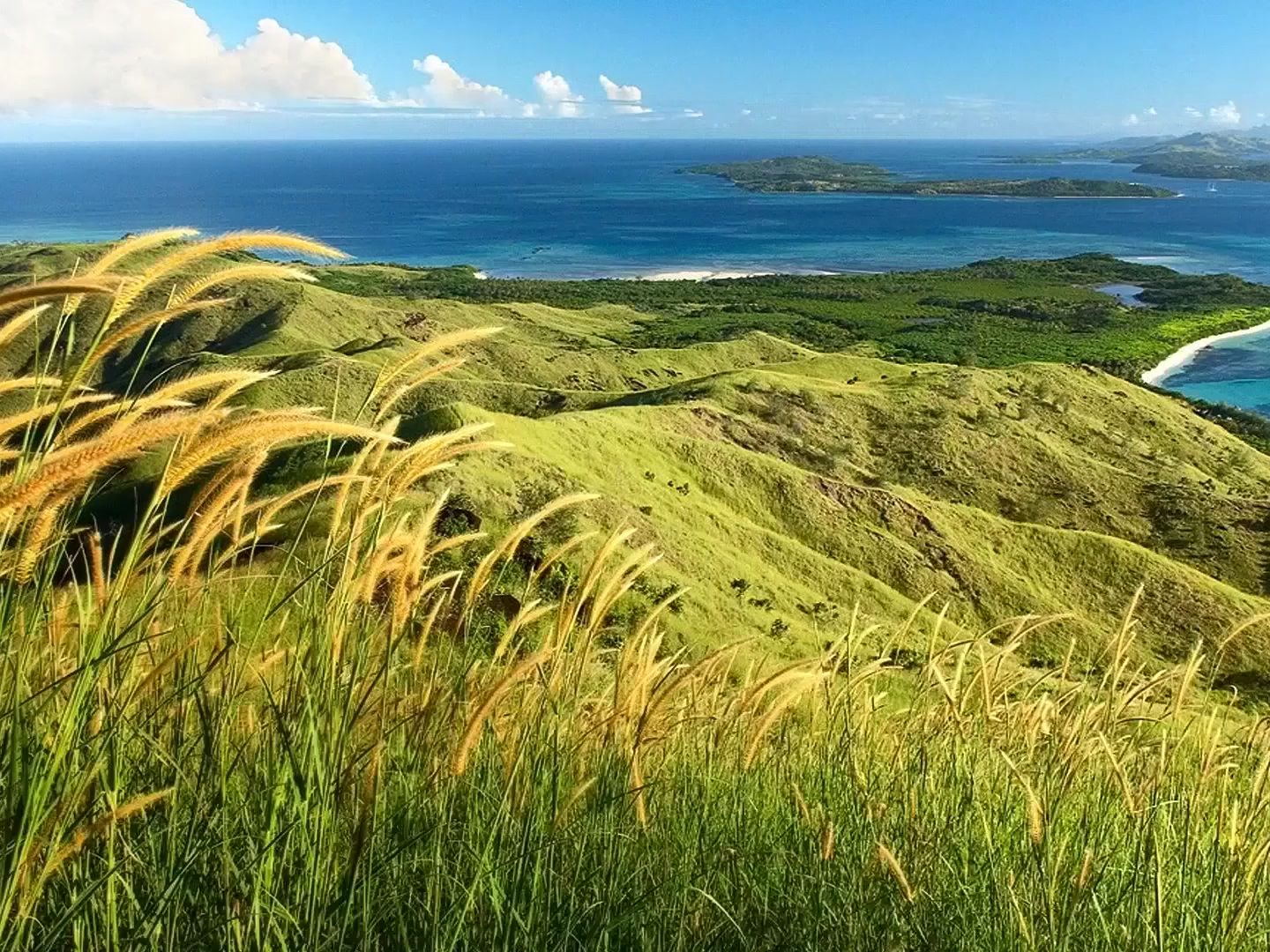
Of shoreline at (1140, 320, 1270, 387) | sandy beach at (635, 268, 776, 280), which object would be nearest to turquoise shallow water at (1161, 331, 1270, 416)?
shoreline at (1140, 320, 1270, 387)

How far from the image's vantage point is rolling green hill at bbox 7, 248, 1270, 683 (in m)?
24.4

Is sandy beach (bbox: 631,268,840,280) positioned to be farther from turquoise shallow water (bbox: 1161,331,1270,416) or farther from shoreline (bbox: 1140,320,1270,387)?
turquoise shallow water (bbox: 1161,331,1270,416)

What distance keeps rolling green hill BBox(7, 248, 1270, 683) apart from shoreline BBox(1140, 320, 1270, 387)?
26.2 m

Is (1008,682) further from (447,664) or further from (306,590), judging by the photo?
(306,590)

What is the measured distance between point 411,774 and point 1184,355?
9391 cm

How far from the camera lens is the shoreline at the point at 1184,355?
76188 millimetres

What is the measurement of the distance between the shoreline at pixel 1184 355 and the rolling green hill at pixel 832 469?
85.8 feet

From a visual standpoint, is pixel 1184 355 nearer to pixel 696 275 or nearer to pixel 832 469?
pixel 696 275

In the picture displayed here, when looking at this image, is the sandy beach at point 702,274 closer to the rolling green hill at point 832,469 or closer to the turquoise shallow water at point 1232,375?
the turquoise shallow water at point 1232,375

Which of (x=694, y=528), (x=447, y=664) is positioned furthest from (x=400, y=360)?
(x=694, y=528)

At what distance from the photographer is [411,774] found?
2.72 m

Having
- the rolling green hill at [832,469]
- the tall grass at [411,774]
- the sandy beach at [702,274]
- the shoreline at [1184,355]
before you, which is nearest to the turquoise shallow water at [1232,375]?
the shoreline at [1184,355]

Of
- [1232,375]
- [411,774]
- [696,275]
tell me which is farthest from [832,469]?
[696,275]

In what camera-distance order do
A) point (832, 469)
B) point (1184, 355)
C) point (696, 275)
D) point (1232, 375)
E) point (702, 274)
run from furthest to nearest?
point (702, 274) < point (696, 275) < point (1184, 355) < point (1232, 375) < point (832, 469)
